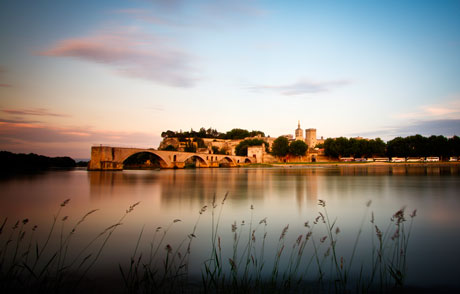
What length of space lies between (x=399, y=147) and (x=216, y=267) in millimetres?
102549

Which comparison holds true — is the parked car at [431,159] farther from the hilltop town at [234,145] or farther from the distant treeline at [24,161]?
the distant treeline at [24,161]

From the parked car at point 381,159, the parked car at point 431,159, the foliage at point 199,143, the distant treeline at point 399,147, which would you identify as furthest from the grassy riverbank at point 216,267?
the foliage at point 199,143

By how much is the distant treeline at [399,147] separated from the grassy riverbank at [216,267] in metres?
96.3

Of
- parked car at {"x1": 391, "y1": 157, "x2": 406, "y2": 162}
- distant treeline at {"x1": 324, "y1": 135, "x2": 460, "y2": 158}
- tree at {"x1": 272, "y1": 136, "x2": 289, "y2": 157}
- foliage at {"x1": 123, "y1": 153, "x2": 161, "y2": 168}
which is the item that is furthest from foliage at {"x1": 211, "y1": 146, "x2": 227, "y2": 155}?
parked car at {"x1": 391, "y1": 157, "x2": 406, "y2": 162}

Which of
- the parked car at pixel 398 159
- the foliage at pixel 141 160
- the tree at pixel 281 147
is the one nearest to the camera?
the foliage at pixel 141 160

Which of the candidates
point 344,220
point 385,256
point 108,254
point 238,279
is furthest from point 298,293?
point 344,220

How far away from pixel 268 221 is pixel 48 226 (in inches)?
237

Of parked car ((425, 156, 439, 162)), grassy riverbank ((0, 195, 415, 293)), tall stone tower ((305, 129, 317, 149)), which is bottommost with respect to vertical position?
grassy riverbank ((0, 195, 415, 293))

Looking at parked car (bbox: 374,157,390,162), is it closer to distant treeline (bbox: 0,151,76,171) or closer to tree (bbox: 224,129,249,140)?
tree (bbox: 224,129,249,140)

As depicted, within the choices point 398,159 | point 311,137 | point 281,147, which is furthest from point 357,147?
point 311,137

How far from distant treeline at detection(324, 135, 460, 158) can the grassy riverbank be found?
96344 millimetres

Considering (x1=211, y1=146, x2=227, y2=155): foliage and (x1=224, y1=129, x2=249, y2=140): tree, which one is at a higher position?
(x1=224, y1=129, x2=249, y2=140): tree

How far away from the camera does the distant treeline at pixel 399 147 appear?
87812 millimetres

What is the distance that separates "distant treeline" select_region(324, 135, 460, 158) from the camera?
87.8 metres
